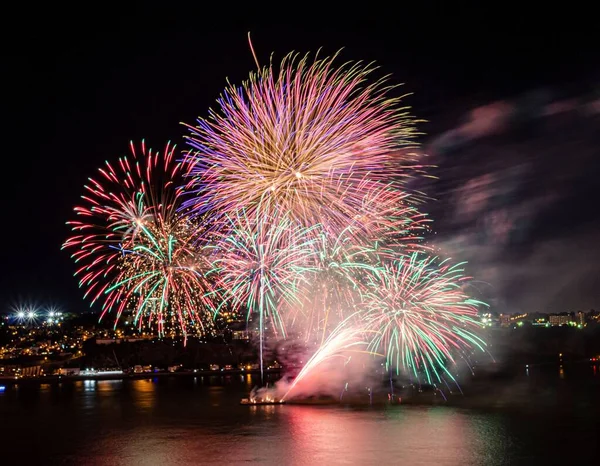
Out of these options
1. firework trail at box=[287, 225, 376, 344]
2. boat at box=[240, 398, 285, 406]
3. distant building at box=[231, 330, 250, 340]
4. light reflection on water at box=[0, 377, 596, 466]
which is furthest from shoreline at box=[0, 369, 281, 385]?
firework trail at box=[287, 225, 376, 344]

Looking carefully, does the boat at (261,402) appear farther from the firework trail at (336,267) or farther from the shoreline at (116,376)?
the shoreline at (116,376)

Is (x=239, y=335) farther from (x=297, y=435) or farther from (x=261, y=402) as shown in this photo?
(x=297, y=435)

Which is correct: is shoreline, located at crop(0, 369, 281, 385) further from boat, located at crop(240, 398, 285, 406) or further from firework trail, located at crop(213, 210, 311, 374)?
firework trail, located at crop(213, 210, 311, 374)

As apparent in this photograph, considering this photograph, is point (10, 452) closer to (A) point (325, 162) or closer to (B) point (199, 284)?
(B) point (199, 284)

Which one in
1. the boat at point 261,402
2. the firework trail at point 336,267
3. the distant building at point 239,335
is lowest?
the boat at point 261,402

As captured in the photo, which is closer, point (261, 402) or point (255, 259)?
point (255, 259)

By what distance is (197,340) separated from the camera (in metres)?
105

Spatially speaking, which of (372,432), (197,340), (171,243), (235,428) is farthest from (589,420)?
(197,340)

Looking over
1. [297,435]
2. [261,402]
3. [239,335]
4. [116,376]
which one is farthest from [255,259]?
[239,335]

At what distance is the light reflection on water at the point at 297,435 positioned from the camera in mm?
18234

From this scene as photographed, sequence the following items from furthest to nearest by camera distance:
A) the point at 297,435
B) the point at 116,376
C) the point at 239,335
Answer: the point at 239,335, the point at 116,376, the point at 297,435

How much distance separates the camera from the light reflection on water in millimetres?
18234

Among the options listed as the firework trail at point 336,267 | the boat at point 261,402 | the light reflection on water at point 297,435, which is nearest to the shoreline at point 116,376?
the boat at point 261,402

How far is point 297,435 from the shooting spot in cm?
2203
